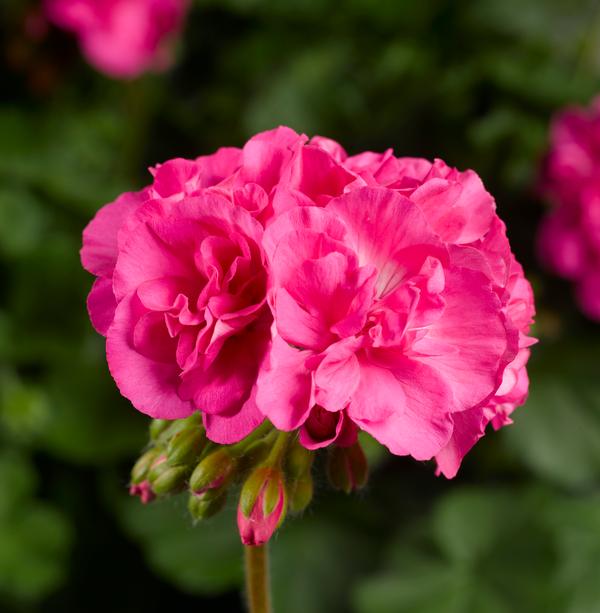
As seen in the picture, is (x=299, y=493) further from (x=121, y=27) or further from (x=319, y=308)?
(x=121, y=27)

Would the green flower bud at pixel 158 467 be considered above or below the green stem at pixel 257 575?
above

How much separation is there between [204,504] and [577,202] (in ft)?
3.45

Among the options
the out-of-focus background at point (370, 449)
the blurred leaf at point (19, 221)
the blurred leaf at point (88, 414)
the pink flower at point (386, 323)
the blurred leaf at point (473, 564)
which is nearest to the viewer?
the pink flower at point (386, 323)

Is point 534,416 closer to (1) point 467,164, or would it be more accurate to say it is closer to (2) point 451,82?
(1) point 467,164

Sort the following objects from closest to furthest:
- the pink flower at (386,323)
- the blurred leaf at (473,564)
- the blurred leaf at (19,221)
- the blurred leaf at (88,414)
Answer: the pink flower at (386,323) < the blurred leaf at (473,564) < the blurred leaf at (88,414) < the blurred leaf at (19,221)

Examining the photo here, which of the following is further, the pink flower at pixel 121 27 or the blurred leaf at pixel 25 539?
the pink flower at pixel 121 27

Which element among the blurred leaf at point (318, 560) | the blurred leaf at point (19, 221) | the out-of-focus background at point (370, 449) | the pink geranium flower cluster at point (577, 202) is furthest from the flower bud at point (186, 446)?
the blurred leaf at point (19, 221)

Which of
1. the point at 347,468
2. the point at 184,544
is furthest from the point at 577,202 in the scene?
the point at 347,468

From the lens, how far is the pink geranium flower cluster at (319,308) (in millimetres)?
609

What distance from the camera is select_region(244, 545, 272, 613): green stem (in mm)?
763

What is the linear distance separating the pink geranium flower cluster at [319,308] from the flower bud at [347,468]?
0.08 m

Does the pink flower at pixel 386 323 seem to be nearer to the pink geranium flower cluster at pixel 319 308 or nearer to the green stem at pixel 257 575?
the pink geranium flower cluster at pixel 319 308

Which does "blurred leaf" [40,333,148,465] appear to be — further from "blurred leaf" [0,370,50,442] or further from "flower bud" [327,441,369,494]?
"flower bud" [327,441,369,494]

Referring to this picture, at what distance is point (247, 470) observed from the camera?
2.42 feet
